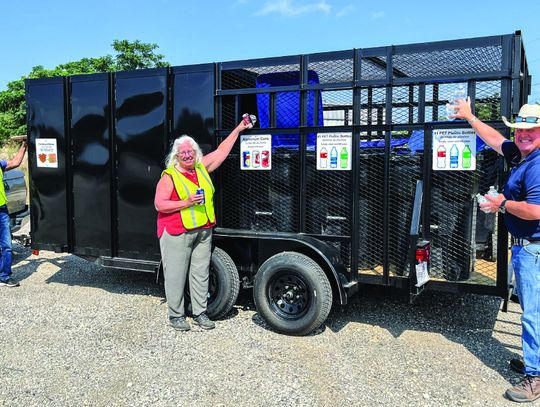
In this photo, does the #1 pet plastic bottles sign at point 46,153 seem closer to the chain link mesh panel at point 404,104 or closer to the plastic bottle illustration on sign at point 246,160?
the plastic bottle illustration on sign at point 246,160

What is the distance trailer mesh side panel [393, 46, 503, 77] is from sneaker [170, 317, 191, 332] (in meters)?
3.16

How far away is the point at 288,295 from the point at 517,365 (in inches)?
79.7

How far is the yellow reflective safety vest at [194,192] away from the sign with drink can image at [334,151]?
3.70 feet

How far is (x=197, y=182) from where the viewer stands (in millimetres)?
5043

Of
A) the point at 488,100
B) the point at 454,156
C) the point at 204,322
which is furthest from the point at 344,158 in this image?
the point at 204,322

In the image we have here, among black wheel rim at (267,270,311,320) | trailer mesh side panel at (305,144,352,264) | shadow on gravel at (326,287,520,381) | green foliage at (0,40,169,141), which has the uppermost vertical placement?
green foliage at (0,40,169,141)

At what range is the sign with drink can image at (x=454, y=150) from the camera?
4.26 meters

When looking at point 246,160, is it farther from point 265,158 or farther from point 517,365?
point 517,365

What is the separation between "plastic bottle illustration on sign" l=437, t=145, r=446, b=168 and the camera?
437cm

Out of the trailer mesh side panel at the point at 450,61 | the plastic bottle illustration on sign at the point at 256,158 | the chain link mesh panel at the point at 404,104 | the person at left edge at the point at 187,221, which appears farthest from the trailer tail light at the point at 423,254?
the person at left edge at the point at 187,221

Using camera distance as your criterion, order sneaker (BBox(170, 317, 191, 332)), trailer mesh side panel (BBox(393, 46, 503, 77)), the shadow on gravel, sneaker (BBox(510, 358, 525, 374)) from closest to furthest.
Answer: sneaker (BBox(510, 358, 525, 374)) → trailer mesh side panel (BBox(393, 46, 503, 77)) → the shadow on gravel → sneaker (BBox(170, 317, 191, 332))

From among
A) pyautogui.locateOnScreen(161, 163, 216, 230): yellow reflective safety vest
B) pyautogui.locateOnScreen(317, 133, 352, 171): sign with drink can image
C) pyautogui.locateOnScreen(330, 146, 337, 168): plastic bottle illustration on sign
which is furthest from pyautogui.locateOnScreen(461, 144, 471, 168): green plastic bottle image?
pyautogui.locateOnScreen(161, 163, 216, 230): yellow reflective safety vest

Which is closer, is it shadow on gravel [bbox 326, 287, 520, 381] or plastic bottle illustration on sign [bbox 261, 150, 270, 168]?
shadow on gravel [bbox 326, 287, 520, 381]

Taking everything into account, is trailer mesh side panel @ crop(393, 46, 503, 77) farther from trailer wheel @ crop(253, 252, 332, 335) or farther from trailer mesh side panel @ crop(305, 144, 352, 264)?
trailer wheel @ crop(253, 252, 332, 335)
